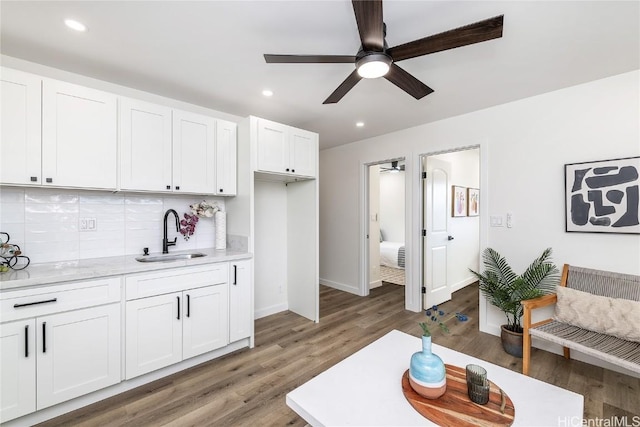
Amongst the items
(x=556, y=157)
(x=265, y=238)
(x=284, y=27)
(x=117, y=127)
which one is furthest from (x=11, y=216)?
(x=556, y=157)

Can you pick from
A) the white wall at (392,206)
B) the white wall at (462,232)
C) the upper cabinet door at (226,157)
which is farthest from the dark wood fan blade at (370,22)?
the white wall at (392,206)

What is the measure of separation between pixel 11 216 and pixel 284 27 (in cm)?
242

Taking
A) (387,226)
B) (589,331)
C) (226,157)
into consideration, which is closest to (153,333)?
(226,157)

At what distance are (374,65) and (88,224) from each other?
8.54 feet

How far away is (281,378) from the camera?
227 cm

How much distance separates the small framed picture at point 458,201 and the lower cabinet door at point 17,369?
→ 16.3 feet

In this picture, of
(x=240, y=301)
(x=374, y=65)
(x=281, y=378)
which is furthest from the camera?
(x=240, y=301)

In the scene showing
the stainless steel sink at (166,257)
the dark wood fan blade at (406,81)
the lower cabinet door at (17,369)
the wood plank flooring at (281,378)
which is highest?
the dark wood fan blade at (406,81)

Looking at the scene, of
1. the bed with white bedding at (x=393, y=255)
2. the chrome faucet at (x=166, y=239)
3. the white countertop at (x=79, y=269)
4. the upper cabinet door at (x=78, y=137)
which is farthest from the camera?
the bed with white bedding at (x=393, y=255)

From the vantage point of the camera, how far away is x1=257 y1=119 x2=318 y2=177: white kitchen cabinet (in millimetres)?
2896

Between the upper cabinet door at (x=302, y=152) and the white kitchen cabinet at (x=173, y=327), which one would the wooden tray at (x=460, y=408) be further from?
the upper cabinet door at (x=302, y=152)

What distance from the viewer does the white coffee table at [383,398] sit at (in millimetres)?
1167

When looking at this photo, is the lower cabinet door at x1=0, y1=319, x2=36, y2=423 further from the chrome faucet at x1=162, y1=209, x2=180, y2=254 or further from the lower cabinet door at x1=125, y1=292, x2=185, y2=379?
the chrome faucet at x1=162, y1=209, x2=180, y2=254

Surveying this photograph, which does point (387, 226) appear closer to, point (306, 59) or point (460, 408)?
point (306, 59)
